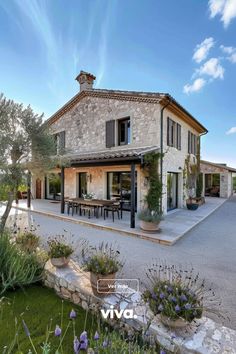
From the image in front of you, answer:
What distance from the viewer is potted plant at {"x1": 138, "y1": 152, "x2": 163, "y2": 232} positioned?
25.5ft

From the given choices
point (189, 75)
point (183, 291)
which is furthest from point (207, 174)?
point (183, 291)

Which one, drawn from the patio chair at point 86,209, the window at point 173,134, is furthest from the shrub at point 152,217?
the window at point 173,134

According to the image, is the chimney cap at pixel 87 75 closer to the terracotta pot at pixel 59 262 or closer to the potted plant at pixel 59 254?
the potted plant at pixel 59 254

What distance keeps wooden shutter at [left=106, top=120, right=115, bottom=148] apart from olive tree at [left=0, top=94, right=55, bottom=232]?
6872mm

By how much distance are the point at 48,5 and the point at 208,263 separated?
10.8 m

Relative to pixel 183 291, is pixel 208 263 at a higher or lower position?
lower

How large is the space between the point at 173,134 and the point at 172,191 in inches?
148

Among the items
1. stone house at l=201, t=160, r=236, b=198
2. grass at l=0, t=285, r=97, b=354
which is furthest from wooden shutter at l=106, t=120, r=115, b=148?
stone house at l=201, t=160, r=236, b=198

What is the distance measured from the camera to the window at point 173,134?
11.6 metres

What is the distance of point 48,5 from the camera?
26.1ft

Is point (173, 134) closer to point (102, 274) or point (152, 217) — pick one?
point (152, 217)

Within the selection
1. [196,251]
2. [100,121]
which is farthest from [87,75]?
[196,251]

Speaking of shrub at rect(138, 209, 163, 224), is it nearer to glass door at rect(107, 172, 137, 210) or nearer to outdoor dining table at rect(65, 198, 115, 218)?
outdoor dining table at rect(65, 198, 115, 218)

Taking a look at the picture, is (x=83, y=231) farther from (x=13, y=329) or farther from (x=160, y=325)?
(x=160, y=325)
